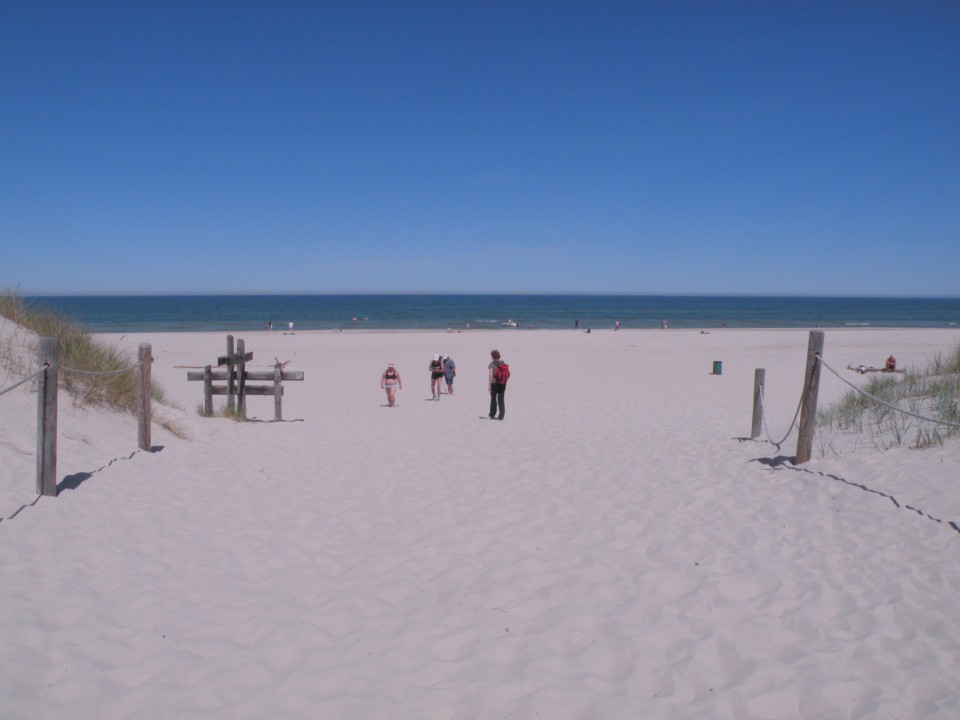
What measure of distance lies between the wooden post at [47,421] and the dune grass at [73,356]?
2456 millimetres

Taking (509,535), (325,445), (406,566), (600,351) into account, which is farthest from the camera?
(600,351)

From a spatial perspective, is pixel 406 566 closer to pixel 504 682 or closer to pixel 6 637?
pixel 504 682

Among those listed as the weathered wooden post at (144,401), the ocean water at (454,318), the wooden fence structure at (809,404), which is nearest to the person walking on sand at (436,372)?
the ocean water at (454,318)

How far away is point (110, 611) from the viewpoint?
4102 mm

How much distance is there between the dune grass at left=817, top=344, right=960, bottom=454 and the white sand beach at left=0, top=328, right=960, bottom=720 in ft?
1.66

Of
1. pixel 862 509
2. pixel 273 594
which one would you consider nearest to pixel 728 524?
pixel 862 509

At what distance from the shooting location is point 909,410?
884cm

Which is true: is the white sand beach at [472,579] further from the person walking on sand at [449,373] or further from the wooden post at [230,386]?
the person walking on sand at [449,373]

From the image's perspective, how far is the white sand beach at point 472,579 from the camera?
3369 mm

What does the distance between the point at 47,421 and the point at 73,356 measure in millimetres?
4335

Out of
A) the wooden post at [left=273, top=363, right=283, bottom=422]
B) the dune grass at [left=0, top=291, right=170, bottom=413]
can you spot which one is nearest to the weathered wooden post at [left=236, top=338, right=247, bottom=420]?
the wooden post at [left=273, top=363, right=283, bottom=422]

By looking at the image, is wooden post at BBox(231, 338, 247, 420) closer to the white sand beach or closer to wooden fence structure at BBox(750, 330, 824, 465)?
the white sand beach

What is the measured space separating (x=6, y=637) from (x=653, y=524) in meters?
4.77

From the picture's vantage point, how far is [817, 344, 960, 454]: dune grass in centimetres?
738
